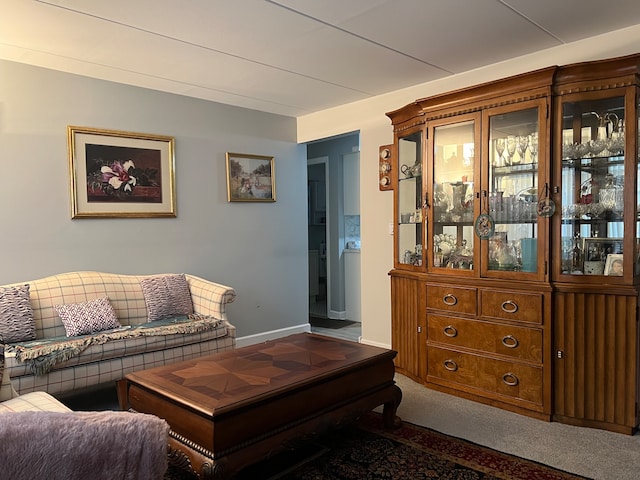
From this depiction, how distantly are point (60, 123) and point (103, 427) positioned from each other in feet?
10.8

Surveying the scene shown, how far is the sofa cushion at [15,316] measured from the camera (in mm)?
3049

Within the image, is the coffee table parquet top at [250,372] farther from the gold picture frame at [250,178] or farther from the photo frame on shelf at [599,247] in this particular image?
the gold picture frame at [250,178]

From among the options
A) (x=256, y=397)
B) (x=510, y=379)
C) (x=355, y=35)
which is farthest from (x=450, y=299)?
(x=355, y=35)

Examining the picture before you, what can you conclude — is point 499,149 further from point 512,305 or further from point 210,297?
point 210,297

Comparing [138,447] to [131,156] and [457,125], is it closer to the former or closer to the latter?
[457,125]

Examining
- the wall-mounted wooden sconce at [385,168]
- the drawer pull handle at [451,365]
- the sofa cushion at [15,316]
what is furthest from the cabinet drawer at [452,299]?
the sofa cushion at [15,316]

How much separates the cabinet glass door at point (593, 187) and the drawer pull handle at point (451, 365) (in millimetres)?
992

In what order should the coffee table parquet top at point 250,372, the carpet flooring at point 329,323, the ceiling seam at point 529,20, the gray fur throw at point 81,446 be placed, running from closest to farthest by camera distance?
1. the gray fur throw at point 81,446
2. the coffee table parquet top at point 250,372
3. the ceiling seam at point 529,20
4. the carpet flooring at point 329,323

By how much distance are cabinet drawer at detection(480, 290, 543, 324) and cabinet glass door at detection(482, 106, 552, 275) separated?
6.2 inches

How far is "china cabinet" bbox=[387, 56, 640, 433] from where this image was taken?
106 inches

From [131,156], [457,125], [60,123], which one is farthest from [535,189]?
[60,123]

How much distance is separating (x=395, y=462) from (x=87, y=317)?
2358 mm

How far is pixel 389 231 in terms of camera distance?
14.4ft

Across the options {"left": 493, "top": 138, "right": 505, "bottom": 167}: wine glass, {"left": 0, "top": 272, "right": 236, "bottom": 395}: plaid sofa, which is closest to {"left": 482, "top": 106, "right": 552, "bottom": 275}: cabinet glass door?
{"left": 493, "top": 138, "right": 505, "bottom": 167}: wine glass
